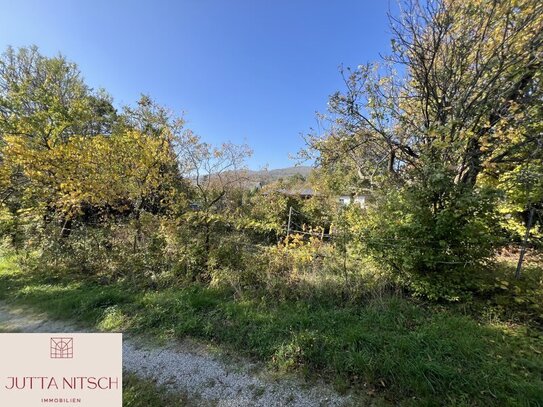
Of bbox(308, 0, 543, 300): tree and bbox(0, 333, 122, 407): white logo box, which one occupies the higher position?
bbox(308, 0, 543, 300): tree

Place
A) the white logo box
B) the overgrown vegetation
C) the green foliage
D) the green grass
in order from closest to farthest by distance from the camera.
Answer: the white logo box, the green grass, the overgrown vegetation, the green foliage

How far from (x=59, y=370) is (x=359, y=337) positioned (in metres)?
2.99

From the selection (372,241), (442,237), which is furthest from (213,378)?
(442,237)

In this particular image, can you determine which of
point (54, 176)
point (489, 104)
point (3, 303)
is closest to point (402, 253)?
point (489, 104)

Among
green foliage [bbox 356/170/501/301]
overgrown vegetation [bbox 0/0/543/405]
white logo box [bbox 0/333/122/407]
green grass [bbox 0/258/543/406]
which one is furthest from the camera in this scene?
green foliage [bbox 356/170/501/301]

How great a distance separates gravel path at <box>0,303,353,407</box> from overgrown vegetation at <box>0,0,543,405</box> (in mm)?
247

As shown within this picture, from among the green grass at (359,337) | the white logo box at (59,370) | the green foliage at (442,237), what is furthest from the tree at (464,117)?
the white logo box at (59,370)

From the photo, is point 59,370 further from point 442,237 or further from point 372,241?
point 442,237

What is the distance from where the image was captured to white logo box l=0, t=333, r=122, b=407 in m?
1.92

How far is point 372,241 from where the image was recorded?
4.19 meters

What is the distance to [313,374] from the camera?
105 inches

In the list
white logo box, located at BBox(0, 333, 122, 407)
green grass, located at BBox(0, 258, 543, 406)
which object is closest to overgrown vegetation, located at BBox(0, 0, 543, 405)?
green grass, located at BBox(0, 258, 543, 406)

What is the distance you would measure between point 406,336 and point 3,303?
23.5 feet

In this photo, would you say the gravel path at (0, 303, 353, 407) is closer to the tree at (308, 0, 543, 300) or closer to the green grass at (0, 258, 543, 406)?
the green grass at (0, 258, 543, 406)
